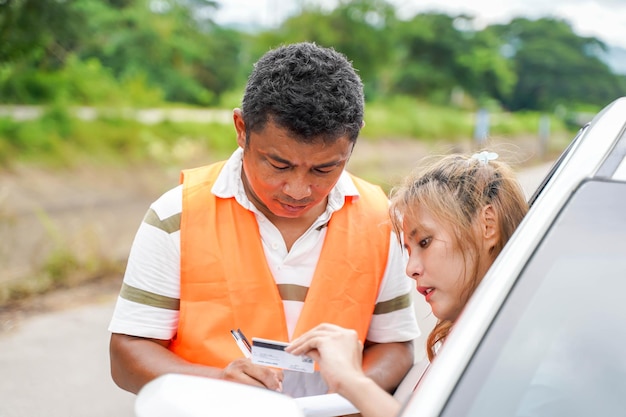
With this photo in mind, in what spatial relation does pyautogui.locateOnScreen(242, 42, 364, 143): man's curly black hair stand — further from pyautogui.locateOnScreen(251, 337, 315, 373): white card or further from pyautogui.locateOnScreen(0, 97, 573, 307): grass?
pyautogui.locateOnScreen(0, 97, 573, 307): grass

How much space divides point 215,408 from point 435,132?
18659mm

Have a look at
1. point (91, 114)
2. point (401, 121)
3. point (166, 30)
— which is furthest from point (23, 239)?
point (401, 121)

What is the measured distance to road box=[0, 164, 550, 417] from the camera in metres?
4.59

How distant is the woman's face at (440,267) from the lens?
191 centimetres

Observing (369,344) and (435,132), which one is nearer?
(369,344)

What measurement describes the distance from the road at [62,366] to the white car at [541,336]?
2712 millimetres

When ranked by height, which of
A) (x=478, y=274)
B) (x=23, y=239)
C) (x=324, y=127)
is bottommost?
(x=23, y=239)

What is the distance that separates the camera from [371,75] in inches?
835

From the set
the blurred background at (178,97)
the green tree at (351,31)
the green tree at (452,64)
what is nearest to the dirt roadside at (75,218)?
the blurred background at (178,97)

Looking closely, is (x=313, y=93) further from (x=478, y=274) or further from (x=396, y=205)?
(x=478, y=274)

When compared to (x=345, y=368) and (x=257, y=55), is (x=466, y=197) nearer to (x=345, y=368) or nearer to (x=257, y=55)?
(x=345, y=368)

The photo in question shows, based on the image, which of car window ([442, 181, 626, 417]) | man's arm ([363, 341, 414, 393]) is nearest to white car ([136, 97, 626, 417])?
car window ([442, 181, 626, 417])

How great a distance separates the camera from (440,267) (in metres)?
1.92

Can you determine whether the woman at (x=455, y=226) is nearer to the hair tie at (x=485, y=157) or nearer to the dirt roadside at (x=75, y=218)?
the hair tie at (x=485, y=157)
